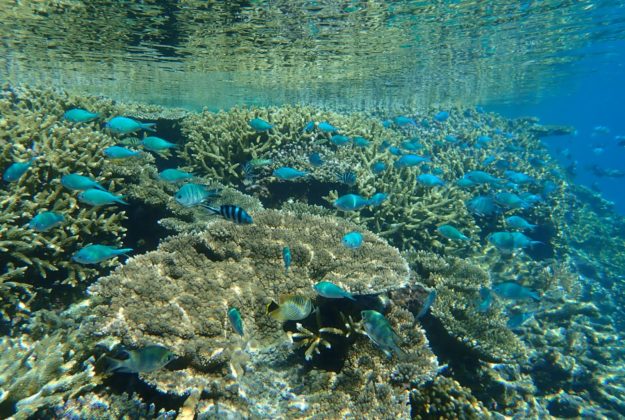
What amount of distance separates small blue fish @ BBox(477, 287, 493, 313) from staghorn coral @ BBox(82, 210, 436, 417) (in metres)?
1.85

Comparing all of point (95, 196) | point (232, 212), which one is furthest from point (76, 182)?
point (232, 212)

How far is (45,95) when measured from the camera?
1076cm

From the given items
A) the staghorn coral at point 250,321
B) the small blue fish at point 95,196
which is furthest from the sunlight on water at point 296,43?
the staghorn coral at point 250,321

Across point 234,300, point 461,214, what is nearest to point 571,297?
point 461,214

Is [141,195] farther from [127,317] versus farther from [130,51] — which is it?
[130,51]

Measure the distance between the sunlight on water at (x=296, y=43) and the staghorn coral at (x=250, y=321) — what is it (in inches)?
452

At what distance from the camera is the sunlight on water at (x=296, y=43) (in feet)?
46.7

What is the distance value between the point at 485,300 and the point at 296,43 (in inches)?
666

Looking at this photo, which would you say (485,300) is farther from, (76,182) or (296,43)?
(296,43)

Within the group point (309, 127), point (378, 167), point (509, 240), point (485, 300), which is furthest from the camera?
point (309, 127)

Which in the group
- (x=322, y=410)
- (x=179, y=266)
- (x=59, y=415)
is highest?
(x=179, y=266)

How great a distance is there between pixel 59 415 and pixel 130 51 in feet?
69.3

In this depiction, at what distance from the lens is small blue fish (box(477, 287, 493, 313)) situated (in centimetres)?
610

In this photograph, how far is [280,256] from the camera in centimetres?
526
